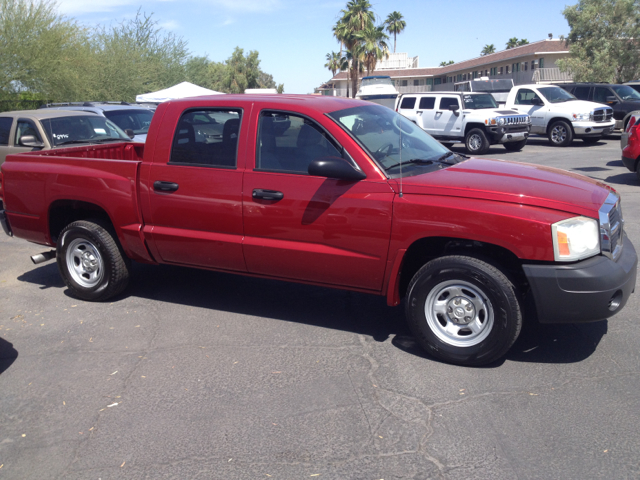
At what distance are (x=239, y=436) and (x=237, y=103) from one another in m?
2.71

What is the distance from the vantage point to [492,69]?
51.8 meters

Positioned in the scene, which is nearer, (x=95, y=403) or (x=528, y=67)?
(x=95, y=403)

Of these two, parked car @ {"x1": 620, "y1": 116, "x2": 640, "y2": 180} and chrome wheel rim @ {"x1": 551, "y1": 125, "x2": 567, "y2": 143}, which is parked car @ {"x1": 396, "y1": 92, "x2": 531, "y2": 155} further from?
parked car @ {"x1": 620, "y1": 116, "x2": 640, "y2": 180}

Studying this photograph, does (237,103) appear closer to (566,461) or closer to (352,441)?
(352,441)

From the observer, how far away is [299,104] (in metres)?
4.59

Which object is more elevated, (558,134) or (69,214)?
(558,134)

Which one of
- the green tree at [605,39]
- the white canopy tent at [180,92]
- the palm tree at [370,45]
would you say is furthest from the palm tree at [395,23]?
the white canopy tent at [180,92]

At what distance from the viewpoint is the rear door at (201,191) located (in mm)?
4703

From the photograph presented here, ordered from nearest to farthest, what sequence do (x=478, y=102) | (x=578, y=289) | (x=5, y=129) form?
(x=578, y=289), (x=5, y=129), (x=478, y=102)

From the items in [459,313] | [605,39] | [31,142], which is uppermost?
[605,39]

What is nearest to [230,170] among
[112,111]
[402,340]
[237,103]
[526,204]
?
[237,103]

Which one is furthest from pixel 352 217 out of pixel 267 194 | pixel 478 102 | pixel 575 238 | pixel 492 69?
pixel 492 69

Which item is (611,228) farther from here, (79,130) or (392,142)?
(79,130)

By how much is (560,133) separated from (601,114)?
1.32 meters
